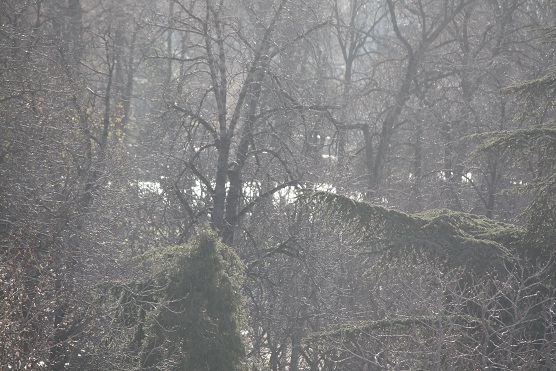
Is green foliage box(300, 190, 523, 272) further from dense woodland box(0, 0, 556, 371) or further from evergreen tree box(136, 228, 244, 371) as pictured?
evergreen tree box(136, 228, 244, 371)

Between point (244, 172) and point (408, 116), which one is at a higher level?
point (408, 116)

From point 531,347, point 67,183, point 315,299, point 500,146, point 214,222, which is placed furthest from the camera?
point 315,299

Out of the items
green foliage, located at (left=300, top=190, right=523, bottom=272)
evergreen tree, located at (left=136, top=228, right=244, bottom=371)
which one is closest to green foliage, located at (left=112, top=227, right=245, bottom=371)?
evergreen tree, located at (left=136, top=228, right=244, bottom=371)

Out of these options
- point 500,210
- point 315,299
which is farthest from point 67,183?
point 500,210

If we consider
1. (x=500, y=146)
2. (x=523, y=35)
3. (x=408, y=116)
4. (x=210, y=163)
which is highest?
(x=523, y=35)

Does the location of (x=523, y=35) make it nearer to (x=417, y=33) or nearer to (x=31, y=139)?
(x=417, y=33)

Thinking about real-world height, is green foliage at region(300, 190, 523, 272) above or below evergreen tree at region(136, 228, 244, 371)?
above

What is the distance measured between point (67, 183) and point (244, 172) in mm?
5234

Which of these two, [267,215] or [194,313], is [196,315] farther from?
[267,215]

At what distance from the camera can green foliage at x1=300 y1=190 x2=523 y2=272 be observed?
33.7 ft

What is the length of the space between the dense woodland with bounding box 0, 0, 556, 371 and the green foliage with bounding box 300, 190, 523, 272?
27 millimetres

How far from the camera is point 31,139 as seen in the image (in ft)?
40.7

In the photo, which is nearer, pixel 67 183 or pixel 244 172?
pixel 67 183

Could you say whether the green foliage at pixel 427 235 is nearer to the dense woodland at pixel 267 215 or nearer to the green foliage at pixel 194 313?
the dense woodland at pixel 267 215
